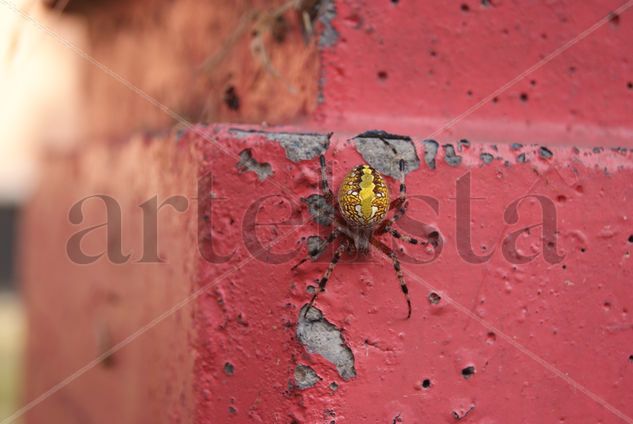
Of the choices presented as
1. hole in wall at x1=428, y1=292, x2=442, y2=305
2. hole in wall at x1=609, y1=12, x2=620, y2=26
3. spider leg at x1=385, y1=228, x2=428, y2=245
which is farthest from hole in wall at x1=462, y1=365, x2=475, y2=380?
hole in wall at x1=609, y1=12, x2=620, y2=26

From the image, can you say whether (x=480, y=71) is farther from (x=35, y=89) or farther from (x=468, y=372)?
(x=35, y=89)

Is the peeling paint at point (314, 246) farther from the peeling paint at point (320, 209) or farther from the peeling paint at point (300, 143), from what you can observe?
the peeling paint at point (300, 143)

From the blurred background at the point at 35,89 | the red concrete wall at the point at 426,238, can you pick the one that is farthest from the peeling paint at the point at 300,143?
the blurred background at the point at 35,89

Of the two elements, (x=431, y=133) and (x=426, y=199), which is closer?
(x=426, y=199)

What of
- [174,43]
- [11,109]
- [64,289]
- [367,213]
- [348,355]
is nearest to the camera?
[348,355]

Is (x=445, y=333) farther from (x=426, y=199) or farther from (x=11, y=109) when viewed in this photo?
(x=11, y=109)

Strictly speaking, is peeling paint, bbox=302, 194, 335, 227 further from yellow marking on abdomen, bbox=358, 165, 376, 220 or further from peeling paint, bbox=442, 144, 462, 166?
peeling paint, bbox=442, 144, 462, 166

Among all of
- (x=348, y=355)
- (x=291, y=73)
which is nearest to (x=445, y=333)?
(x=348, y=355)
